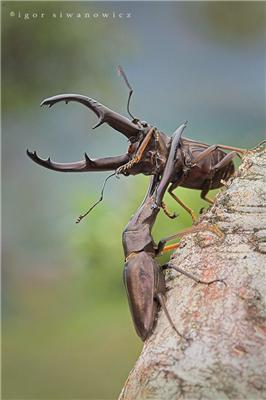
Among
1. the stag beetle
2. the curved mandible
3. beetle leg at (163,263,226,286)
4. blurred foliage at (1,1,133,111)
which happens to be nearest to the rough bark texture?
beetle leg at (163,263,226,286)

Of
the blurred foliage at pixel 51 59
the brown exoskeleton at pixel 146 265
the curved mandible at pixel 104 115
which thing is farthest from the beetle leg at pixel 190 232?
the blurred foliage at pixel 51 59

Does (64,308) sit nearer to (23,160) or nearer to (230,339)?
(23,160)

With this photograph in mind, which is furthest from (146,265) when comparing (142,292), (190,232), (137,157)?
(137,157)

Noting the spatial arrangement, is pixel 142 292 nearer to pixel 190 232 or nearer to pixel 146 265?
pixel 146 265

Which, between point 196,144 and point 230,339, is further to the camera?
point 196,144

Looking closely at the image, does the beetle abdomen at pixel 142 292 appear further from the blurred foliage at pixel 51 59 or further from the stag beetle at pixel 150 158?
the blurred foliage at pixel 51 59

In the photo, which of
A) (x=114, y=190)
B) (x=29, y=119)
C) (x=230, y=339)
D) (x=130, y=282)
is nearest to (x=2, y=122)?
(x=29, y=119)
